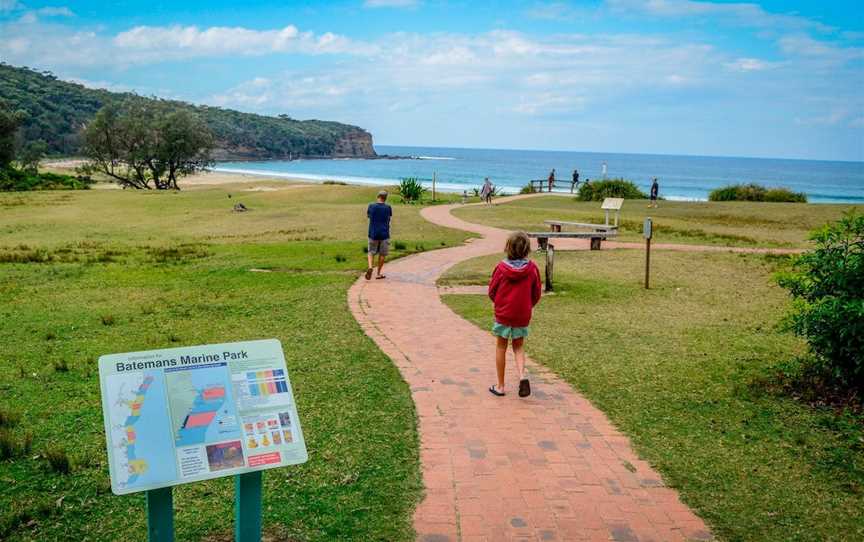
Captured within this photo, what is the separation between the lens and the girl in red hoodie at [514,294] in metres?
6.87

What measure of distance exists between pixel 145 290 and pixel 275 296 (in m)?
2.63

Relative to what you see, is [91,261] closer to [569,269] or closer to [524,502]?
[569,269]

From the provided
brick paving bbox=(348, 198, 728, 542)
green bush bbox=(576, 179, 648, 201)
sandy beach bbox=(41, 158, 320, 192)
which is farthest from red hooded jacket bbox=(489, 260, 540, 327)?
sandy beach bbox=(41, 158, 320, 192)

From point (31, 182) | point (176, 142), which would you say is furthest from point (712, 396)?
point (176, 142)

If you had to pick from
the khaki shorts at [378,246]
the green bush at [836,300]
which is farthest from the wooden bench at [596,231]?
the green bush at [836,300]

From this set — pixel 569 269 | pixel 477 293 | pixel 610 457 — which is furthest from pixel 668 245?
pixel 610 457

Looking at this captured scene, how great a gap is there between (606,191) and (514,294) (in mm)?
37153

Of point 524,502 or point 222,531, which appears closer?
point 222,531

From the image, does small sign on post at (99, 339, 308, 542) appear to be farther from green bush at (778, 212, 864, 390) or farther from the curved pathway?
green bush at (778, 212, 864, 390)

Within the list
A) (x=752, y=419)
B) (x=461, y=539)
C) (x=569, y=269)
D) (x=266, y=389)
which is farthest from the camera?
(x=569, y=269)

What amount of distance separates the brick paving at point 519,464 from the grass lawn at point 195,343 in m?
0.25

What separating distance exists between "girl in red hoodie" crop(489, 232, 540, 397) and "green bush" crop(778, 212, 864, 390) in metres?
2.70

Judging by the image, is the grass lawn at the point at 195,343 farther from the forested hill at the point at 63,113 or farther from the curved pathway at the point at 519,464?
the forested hill at the point at 63,113

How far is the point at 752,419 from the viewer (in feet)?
21.6
